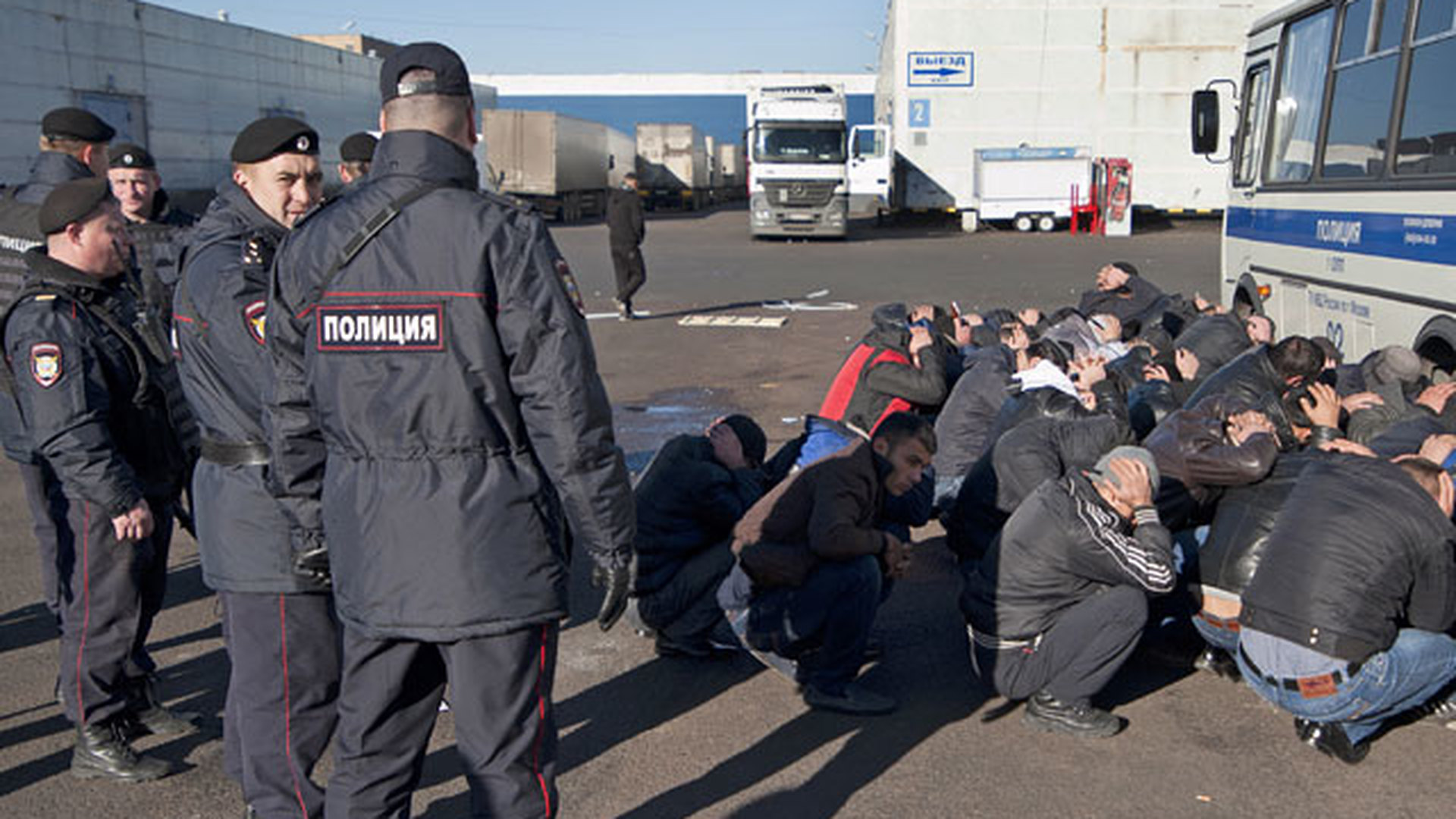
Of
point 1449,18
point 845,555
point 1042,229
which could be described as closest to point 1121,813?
point 845,555

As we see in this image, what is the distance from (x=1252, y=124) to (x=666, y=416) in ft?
18.9

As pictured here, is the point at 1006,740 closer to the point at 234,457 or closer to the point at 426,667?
the point at 426,667

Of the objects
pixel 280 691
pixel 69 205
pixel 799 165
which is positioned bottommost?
pixel 280 691

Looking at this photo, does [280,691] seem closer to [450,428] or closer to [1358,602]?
[450,428]

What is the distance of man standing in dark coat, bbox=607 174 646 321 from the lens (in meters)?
16.2

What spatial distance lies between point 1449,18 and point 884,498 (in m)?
4.67

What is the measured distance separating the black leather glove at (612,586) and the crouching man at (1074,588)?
209 centimetres

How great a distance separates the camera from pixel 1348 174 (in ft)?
27.1

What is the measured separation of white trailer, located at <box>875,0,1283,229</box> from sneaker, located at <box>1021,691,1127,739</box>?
31.5 m

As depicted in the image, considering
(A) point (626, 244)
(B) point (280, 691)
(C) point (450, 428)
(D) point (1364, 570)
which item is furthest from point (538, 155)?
(C) point (450, 428)

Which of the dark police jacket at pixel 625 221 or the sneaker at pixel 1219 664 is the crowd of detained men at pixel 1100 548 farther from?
the dark police jacket at pixel 625 221

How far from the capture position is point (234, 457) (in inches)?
132

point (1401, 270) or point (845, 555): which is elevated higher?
point (1401, 270)

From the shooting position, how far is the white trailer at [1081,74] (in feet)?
114
